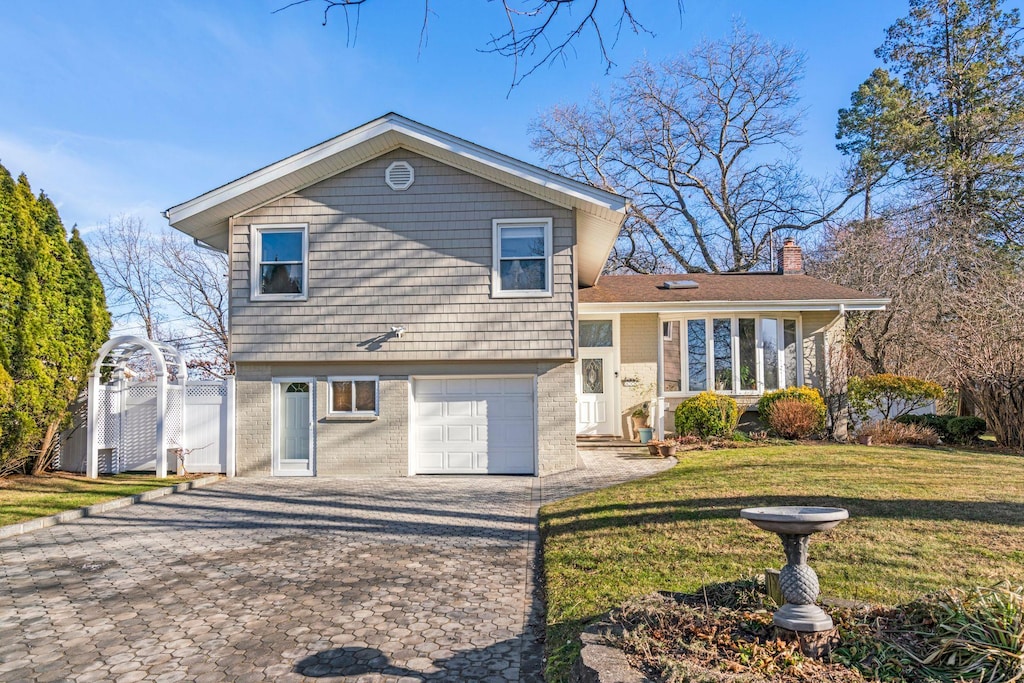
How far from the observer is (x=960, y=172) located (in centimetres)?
2434

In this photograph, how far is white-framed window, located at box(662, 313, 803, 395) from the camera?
17.0 metres

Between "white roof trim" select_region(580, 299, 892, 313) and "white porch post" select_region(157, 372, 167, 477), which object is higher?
"white roof trim" select_region(580, 299, 892, 313)

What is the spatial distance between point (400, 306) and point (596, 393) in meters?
5.89

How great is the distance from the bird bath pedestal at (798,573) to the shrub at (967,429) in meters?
13.6

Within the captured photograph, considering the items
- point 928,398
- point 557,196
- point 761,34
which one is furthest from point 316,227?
point 761,34

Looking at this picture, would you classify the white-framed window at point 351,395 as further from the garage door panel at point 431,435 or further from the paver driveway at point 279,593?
→ the paver driveway at point 279,593

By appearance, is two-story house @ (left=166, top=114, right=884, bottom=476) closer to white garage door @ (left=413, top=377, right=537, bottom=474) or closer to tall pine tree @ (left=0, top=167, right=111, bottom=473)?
white garage door @ (left=413, top=377, right=537, bottom=474)

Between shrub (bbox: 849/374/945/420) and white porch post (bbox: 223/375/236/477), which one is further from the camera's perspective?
shrub (bbox: 849/374/945/420)

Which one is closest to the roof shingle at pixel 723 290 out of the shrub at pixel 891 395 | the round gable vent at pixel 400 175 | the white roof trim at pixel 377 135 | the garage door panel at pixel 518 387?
the shrub at pixel 891 395

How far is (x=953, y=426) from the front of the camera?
15.4 m

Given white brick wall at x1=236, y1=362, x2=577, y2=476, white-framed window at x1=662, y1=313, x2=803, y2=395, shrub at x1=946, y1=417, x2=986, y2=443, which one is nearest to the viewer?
white brick wall at x1=236, y1=362, x2=577, y2=476

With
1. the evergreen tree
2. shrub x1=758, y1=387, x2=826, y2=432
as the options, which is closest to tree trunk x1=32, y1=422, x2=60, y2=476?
shrub x1=758, y1=387, x2=826, y2=432

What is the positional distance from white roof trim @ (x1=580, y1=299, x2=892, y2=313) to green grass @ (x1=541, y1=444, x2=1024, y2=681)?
569 cm

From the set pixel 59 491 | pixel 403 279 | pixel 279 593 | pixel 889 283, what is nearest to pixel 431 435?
pixel 403 279
